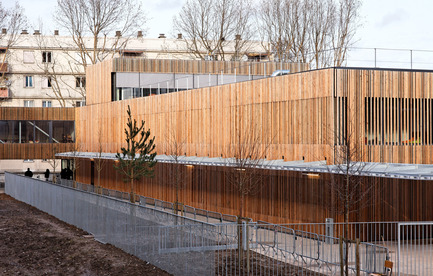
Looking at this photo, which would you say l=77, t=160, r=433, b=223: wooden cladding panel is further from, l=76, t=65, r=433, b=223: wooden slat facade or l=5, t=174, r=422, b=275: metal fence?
l=5, t=174, r=422, b=275: metal fence

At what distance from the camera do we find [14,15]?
2554 inches

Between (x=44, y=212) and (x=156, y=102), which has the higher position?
(x=156, y=102)

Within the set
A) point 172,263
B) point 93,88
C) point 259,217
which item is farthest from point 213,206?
point 93,88

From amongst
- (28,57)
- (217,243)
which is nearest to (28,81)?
(28,57)

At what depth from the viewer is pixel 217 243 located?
18.4 m

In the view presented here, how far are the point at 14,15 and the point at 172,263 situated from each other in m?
52.6

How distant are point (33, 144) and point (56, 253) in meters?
34.8

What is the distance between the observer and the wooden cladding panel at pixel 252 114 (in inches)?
993

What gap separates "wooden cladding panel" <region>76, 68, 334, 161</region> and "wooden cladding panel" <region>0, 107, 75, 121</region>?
15.9 metres

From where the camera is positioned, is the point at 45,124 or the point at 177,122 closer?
the point at 177,122

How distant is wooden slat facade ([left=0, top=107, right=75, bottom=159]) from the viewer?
178ft

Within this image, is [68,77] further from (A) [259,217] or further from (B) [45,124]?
(A) [259,217]

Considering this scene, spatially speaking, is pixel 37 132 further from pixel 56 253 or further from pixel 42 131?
pixel 56 253

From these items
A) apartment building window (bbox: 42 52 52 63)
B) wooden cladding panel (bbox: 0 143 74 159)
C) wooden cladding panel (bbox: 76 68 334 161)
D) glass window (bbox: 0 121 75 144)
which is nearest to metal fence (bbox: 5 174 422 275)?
wooden cladding panel (bbox: 76 68 334 161)
